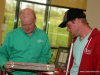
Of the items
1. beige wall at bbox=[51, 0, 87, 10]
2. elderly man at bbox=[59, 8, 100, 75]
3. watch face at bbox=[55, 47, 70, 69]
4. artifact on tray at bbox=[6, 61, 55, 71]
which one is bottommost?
watch face at bbox=[55, 47, 70, 69]

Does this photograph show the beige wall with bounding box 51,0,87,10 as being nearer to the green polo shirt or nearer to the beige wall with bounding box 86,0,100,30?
the beige wall with bounding box 86,0,100,30

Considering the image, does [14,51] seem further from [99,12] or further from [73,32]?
[99,12]

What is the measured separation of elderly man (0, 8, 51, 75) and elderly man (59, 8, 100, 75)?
0.41m

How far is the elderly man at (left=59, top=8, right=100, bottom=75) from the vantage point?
1.46 m

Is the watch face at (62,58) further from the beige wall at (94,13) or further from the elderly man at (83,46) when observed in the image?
the beige wall at (94,13)

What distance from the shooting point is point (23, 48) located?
1.79 meters

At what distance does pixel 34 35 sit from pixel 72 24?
537mm

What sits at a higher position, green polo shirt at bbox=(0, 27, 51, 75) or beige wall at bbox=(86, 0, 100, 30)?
beige wall at bbox=(86, 0, 100, 30)

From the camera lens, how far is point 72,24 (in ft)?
5.70

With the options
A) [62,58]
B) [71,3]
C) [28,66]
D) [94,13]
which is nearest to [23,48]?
[28,66]

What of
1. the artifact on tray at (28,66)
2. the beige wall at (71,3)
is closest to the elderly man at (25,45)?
the artifact on tray at (28,66)

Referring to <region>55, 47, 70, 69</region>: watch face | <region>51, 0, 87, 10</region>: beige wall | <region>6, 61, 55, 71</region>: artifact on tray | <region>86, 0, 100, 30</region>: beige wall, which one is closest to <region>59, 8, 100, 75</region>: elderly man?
<region>6, 61, 55, 71</region>: artifact on tray

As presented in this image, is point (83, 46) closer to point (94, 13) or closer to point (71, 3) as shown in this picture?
point (94, 13)

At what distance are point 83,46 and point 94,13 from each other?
98.0 inches
